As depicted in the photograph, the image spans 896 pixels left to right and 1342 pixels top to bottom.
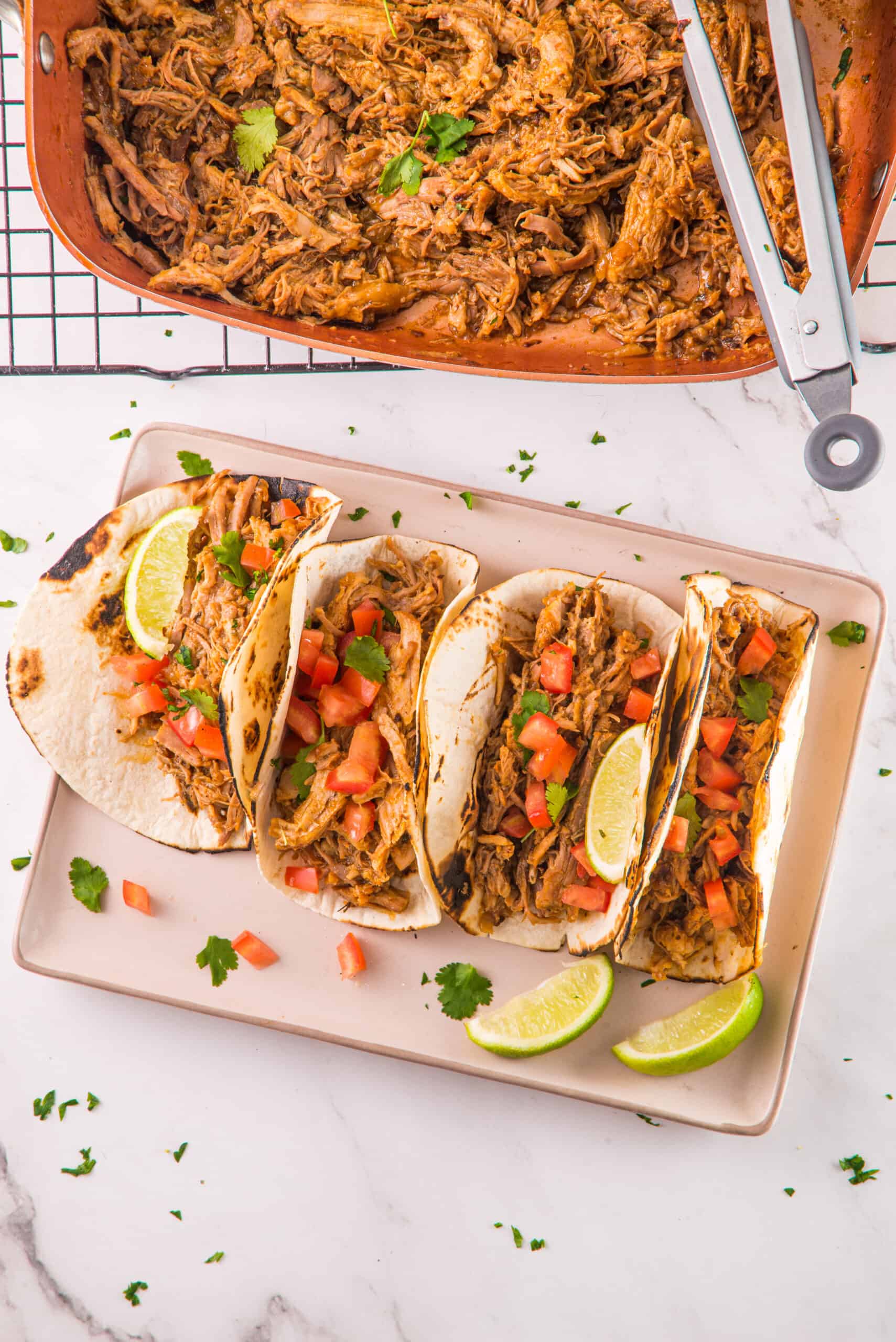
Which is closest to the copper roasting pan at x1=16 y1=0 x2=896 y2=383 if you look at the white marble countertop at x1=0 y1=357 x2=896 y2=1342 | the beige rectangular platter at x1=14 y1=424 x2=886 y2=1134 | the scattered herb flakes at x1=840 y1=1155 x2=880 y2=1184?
the white marble countertop at x1=0 y1=357 x2=896 y2=1342

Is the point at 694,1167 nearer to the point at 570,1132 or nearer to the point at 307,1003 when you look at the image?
the point at 570,1132

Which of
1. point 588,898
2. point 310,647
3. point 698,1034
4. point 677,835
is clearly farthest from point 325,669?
point 698,1034

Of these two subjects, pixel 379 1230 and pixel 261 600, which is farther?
pixel 379 1230

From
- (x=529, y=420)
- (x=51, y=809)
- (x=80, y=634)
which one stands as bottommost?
(x=51, y=809)

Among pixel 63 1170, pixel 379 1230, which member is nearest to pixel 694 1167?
pixel 379 1230

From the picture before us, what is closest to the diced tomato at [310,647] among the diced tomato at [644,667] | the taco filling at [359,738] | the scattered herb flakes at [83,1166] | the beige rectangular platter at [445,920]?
the taco filling at [359,738]

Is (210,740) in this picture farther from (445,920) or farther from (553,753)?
(553,753)

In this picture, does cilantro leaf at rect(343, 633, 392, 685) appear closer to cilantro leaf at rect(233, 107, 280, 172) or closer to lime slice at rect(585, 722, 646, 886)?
lime slice at rect(585, 722, 646, 886)
